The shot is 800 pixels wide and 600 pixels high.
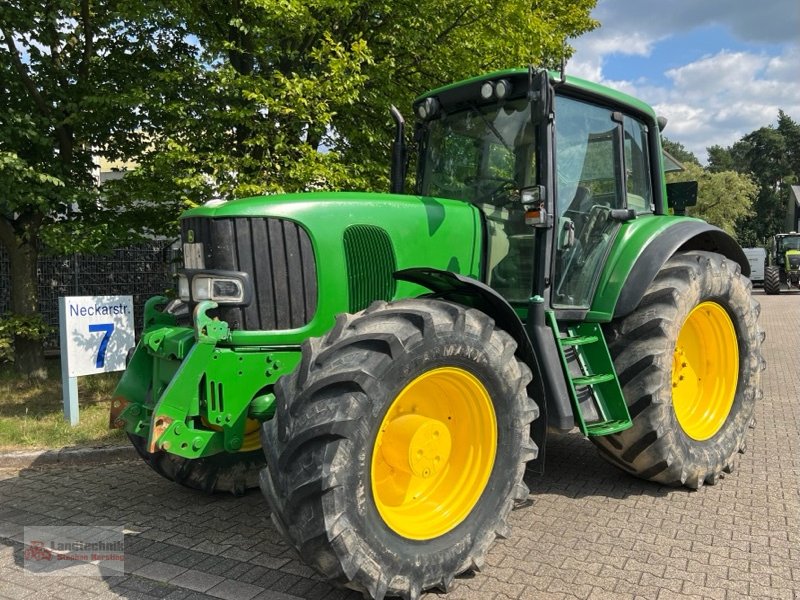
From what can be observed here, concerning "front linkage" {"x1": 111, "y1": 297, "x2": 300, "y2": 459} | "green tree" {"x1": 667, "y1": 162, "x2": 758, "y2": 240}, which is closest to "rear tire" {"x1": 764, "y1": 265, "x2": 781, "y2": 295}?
"green tree" {"x1": 667, "y1": 162, "x2": 758, "y2": 240}

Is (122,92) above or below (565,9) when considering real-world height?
below

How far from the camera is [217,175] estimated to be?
6.73 metres

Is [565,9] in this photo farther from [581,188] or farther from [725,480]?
[725,480]

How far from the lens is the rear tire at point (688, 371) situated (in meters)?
4.07

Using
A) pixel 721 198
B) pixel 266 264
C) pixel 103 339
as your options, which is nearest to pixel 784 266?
pixel 721 198

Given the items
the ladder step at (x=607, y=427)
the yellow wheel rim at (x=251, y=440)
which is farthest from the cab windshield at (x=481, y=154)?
the yellow wheel rim at (x=251, y=440)

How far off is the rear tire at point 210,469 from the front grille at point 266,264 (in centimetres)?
118

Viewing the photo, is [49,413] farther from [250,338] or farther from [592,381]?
[592,381]

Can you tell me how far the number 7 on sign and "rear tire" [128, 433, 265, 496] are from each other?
2634 mm

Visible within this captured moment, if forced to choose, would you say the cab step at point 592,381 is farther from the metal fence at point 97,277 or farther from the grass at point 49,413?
the metal fence at point 97,277

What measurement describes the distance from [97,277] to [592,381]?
9868 millimetres

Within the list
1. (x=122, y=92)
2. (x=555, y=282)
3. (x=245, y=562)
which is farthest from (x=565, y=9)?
(x=245, y=562)

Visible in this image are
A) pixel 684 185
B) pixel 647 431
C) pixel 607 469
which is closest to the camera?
pixel 647 431

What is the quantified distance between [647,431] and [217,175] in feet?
15.6
